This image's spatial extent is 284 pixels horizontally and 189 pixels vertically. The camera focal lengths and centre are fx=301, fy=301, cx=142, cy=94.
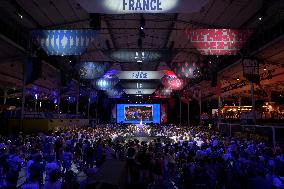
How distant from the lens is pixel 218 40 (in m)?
14.5

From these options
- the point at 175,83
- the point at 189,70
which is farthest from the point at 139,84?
the point at 189,70

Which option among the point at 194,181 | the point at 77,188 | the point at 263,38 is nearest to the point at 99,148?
the point at 194,181

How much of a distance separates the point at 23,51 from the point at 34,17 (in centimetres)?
264

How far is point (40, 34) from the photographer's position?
1484 cm

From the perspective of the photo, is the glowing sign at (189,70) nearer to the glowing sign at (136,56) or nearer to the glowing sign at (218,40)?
the glowing sign at (136,56)

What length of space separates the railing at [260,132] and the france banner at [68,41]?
11143mm

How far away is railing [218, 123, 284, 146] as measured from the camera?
16625 millimetres

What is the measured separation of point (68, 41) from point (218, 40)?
711cm

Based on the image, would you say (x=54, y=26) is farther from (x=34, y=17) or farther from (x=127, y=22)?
(x=127, y=22)

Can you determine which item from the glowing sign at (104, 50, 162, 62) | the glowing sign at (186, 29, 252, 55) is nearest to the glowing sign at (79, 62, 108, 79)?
the glowing sign at (104, 50, 162, 62)

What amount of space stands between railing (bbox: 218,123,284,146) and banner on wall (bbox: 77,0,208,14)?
9.87m

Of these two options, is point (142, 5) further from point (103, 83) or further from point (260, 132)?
point (103, 83)

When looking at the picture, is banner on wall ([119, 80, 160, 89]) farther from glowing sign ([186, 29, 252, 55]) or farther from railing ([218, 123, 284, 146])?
glowing sign ([186, 29, 252, 55])

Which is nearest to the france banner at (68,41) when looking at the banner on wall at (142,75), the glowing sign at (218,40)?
the glowing sign at (218,40)
